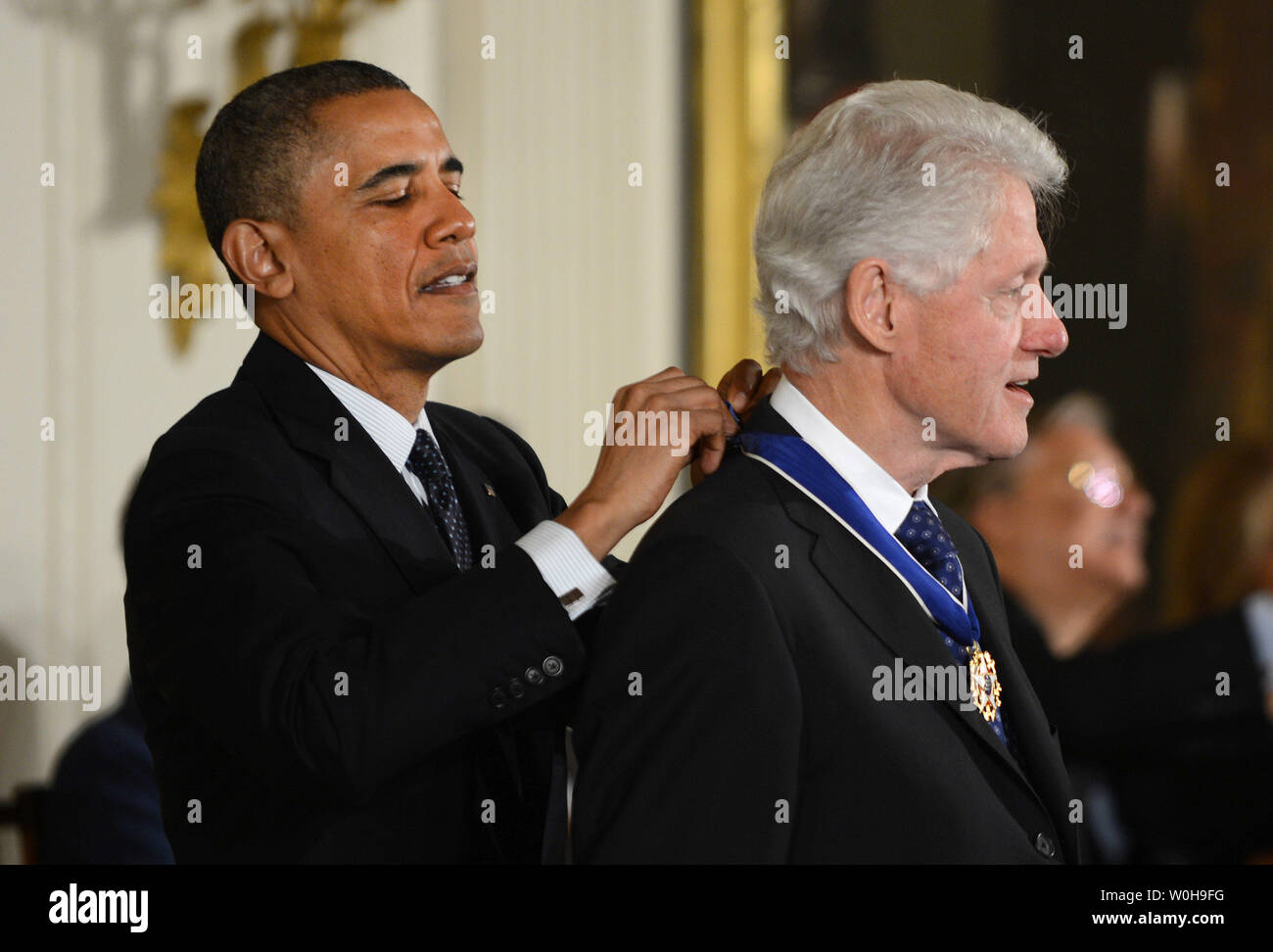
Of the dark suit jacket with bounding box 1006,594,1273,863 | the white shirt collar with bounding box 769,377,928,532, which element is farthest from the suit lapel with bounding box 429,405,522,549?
the dark suit jacket with bounding box 1006,594,1273,863

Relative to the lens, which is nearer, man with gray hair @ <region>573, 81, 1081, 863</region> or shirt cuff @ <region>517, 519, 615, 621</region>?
man with gray hair @ <region>573, 81, 1081, 863</region>

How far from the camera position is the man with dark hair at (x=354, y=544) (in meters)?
1.44

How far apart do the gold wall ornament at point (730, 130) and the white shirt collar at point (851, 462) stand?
7.42 feet

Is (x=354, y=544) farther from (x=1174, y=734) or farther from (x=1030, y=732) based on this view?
(x=1174, y=734)

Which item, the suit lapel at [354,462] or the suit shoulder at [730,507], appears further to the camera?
the suit lapel at [354,462]

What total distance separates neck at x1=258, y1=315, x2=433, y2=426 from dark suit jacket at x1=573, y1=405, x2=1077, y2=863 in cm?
49

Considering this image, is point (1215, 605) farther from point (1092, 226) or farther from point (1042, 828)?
point (1042, 828)

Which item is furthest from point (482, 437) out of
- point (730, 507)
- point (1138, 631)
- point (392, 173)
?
point (1138, 631)

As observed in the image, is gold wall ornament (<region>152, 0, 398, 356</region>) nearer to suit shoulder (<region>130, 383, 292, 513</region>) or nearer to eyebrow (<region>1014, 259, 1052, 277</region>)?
suit shoulder (<region>130, 383, 292, 513</region>)

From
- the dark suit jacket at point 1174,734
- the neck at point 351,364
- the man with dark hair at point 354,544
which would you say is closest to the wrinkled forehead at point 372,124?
the man with dark hair at point 354,544

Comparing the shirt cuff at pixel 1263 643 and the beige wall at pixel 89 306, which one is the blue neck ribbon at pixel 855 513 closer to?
the shirt cuff at pixel 1263 643

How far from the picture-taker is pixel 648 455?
1524 millimetres

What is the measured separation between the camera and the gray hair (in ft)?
4.68

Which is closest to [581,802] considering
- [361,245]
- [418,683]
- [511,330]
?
[418,683]
